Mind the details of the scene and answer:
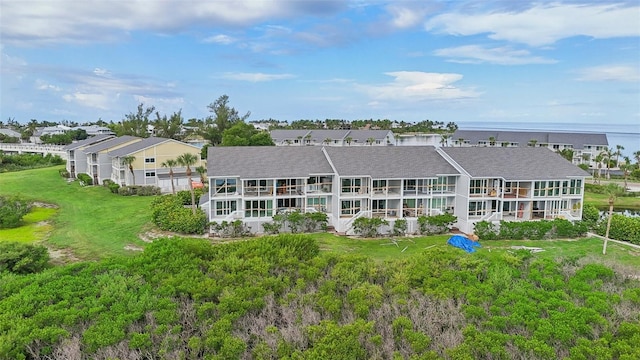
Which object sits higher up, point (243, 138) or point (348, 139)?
point (243, 138)

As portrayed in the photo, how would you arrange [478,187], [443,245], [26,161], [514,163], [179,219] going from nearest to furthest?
[443,245] < [179,219] < [478,187] < [514,163] < [26,161]

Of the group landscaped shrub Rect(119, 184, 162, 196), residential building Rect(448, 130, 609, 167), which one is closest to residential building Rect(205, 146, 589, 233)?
landscaped shrub Rect(119, 184, 162, 196)

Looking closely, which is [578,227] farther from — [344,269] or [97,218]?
[97,218]

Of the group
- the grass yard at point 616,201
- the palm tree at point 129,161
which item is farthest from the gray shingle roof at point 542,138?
the palm tree at point 129,161

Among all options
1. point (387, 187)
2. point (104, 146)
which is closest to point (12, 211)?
point (104, 146)

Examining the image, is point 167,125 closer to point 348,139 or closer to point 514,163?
point 348,139

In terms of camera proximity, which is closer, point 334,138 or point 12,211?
point 12,211

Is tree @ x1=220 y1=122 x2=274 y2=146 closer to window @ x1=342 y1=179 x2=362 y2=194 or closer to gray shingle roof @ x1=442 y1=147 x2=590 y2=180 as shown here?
window @ x1=342 y1=179 x2=362 y2=194
